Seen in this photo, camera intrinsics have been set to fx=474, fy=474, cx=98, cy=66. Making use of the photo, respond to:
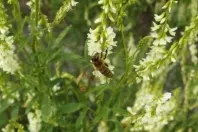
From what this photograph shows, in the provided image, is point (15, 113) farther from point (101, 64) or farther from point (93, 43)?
point (93, 43)

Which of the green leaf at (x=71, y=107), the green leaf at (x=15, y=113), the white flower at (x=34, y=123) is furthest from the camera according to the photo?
the white flower at (x=34, y=123)

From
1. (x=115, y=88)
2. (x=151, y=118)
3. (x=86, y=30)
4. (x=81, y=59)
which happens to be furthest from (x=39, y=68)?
(x=86, y=30)

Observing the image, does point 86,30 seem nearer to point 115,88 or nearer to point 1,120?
point 1,120

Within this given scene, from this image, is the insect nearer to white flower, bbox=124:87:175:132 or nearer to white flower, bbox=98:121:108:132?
white flower, bbox=124:87:175:132

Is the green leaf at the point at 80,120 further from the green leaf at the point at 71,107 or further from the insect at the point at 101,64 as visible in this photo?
the insect at the point at 101,64

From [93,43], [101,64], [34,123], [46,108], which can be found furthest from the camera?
[34,123]

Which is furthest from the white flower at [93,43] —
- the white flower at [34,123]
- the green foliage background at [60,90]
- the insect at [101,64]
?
the white flower at [34,123]

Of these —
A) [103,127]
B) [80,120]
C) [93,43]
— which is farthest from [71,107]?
[93,43]

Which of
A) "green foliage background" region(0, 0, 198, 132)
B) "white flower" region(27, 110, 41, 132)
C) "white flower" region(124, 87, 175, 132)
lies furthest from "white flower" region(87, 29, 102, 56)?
"white flower" region(27, 110, 41, 132)

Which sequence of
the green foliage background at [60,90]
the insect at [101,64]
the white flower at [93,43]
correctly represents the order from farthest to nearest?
the green foliage background at [60,90] → the insect at [101,64] → the white flower at [93,43]
